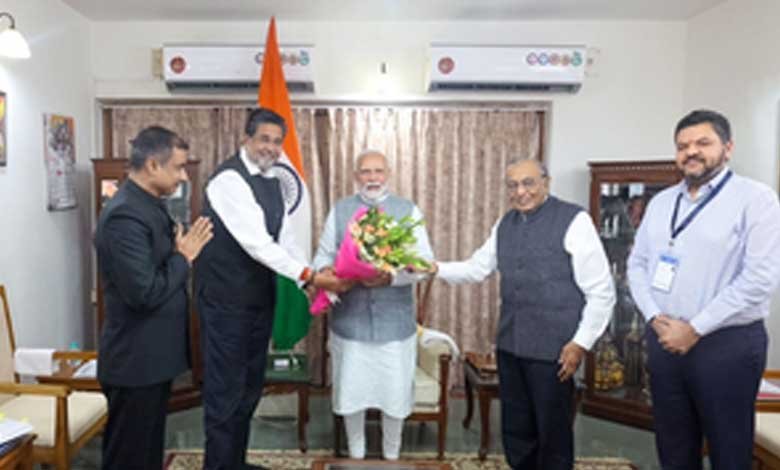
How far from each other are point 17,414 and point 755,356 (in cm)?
295

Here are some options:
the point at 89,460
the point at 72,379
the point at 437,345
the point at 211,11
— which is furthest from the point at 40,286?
the point at 437,345

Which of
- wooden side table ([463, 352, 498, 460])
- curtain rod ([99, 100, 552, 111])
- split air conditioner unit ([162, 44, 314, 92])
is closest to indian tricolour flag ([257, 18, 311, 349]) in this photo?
split air conditioner unit ([162, 44, 314, 92])

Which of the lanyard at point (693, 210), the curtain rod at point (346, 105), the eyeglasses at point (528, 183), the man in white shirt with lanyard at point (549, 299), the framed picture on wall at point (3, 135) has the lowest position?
the man in white shirt with lanyard at point (549, 299)

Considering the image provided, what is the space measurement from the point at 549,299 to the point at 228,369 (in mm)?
1361

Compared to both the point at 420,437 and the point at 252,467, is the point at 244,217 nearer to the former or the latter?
the point at 252,467

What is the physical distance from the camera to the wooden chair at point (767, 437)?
2281 millimetres

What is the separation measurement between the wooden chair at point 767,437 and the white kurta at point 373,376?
1.49 metres

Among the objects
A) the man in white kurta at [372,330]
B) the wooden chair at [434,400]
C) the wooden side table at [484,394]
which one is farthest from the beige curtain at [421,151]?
the man in white kurta at [372,330]

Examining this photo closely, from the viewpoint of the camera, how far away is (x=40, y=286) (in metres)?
3.28

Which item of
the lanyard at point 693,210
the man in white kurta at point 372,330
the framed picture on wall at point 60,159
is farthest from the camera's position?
the framed picture on wall at point 60,159

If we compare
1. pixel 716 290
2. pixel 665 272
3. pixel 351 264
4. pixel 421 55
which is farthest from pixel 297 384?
pixel 421 55

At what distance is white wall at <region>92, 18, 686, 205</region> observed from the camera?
3.88 m

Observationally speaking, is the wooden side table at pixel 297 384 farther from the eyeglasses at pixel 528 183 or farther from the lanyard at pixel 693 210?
the lanyard at pixel 693 210

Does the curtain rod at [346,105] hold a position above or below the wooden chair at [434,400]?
above
